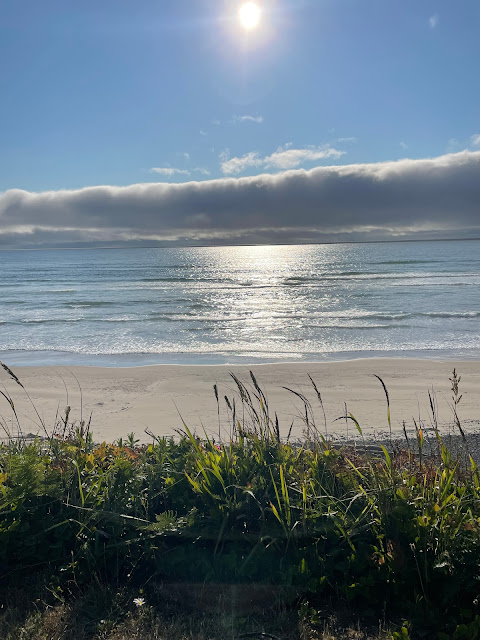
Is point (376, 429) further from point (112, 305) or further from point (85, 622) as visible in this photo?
point (112, 305)

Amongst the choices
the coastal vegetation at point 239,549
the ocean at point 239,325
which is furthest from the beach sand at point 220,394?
the coastal vegetation at point 239,549

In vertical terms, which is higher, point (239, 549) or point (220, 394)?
point (239, 549)

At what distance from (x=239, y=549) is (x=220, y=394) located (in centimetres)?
588

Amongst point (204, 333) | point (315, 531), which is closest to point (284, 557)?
point (315, 531)

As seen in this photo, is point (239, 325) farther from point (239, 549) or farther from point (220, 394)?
point (239, 549)

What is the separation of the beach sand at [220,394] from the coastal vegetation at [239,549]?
310cm

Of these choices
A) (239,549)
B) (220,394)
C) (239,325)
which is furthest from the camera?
(239,325)

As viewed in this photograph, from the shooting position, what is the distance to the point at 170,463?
3453mm

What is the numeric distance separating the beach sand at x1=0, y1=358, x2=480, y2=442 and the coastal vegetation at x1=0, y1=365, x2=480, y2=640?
3099mm

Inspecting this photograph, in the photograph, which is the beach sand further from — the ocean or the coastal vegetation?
the coastal vegetation

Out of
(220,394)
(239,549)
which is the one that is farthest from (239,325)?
(239,549)

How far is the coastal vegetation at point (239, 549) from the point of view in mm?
2561

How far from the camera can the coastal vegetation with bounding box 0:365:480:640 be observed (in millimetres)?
2561

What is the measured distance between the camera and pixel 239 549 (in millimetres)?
2900
